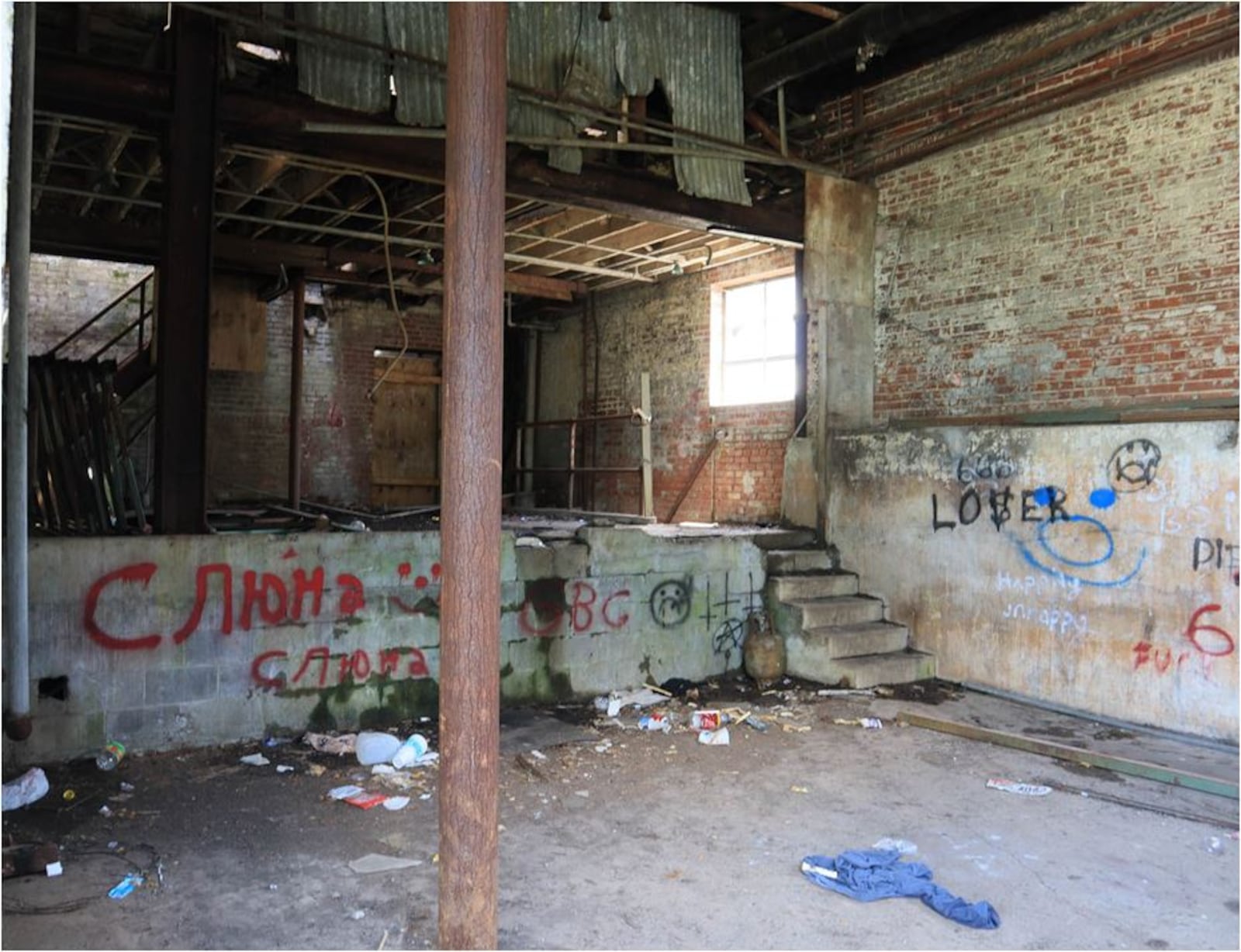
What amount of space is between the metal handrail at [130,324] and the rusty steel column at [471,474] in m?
9.21

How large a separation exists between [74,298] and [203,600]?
7451mm

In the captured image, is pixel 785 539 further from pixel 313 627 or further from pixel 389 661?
pixel 313 627

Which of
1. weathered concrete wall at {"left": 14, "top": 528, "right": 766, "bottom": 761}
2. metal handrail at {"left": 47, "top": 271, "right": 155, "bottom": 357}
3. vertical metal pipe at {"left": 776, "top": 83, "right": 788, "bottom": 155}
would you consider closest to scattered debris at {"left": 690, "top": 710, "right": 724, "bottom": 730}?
weathered concrete wall at {"left": 14, "top": 528, "right": 766, "bottom": 761}

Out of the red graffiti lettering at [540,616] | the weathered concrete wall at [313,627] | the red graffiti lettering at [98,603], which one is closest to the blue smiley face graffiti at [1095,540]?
the weathered concrete wall at [313,627]

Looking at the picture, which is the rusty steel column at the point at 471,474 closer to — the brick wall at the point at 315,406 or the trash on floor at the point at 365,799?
the trash on floor at the point at 365,799

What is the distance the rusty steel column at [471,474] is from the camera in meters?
2.25

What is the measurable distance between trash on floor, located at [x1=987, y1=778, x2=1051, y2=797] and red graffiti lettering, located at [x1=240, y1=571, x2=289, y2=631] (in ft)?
14.1

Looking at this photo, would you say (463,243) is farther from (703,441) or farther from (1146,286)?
(703,441)

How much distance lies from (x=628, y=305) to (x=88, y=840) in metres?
9.29

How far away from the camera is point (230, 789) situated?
4648mm

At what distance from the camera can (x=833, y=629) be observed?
740cm

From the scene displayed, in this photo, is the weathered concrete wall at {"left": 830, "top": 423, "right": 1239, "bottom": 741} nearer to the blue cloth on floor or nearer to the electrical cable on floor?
the blue cloth on floor

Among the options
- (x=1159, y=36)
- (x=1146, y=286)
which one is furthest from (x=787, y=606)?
(x=1159, y=36)

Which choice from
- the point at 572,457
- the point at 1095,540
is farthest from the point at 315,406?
the point at 1095,540
